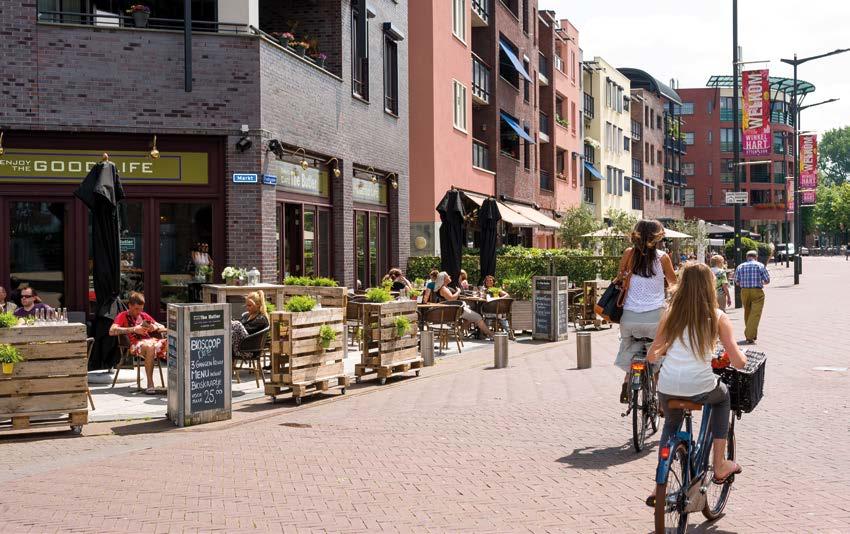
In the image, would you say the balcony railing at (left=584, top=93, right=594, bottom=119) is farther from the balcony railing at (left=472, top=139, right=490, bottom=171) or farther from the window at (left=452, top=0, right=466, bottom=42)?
the window at (left=452, top=0, right=466, bottom=42)

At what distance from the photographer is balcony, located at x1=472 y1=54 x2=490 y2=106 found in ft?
121

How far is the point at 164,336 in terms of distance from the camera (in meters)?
14.3

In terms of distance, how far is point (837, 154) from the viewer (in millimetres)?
168875

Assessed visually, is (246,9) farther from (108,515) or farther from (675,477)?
(675,477)

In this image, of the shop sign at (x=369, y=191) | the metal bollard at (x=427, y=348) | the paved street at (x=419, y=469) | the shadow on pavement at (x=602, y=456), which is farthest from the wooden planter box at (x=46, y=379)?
the shop sign at (x=369, y=191)

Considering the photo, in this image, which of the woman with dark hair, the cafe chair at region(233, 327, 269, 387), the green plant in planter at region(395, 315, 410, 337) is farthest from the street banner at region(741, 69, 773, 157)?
the woman with dark hair

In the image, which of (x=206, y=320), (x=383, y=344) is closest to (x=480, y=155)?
(x=383, y=344)

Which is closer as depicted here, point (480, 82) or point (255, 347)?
point (255, 347)

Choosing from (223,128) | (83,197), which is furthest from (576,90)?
(83,197)

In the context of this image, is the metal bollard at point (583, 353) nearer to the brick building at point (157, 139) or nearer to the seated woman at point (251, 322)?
the seated woman at point (251, 322)

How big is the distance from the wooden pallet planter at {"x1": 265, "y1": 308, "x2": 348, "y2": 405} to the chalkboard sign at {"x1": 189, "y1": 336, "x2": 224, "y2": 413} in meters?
1.23

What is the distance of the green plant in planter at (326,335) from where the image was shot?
12977mm

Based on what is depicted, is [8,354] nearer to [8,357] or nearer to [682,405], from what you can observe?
[8,357]

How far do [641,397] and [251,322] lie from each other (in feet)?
20.4
